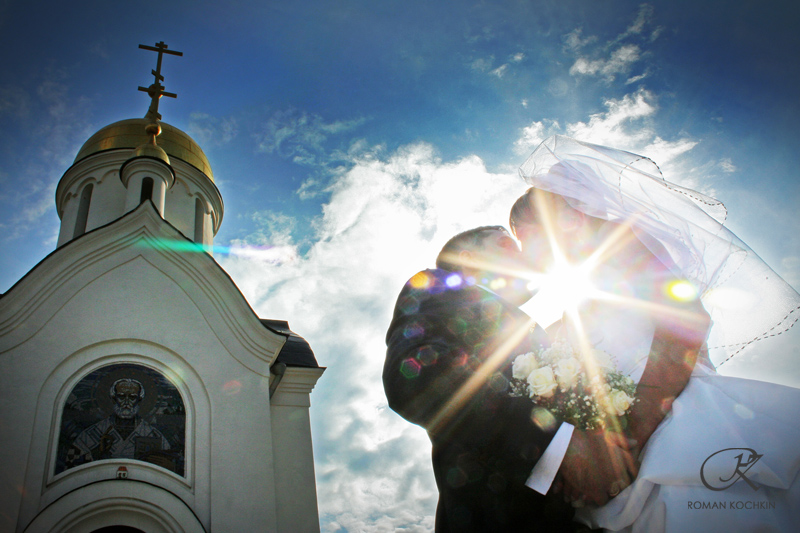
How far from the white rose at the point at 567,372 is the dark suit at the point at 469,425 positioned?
14 cm

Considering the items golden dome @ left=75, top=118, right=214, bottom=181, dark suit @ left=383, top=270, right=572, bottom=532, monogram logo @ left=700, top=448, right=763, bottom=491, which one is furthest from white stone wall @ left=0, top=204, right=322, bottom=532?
monogram logo @ left=700, top=448, right=763, bottom=491

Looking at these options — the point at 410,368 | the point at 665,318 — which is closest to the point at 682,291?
the point at 665,318

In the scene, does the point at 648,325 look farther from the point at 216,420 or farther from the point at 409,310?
the point at 216,420

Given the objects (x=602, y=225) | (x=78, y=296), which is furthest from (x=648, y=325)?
(x=78, y=296)

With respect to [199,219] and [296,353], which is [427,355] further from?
[199,219]

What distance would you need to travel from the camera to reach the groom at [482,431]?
174 cm

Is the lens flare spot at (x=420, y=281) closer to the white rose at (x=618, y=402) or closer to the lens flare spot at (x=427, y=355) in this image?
the lens flare spot at (x=427, y=355)

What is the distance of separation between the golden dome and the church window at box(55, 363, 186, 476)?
297 inches

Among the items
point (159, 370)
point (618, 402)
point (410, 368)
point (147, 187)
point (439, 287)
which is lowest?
point (618, 402)

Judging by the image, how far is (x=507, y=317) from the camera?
215 cm

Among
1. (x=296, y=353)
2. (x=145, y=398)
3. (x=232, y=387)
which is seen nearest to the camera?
(x=145, y=398)

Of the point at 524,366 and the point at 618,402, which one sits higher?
the point at 524,366

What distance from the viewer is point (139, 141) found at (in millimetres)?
12414

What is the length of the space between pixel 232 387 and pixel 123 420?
4.74ft
